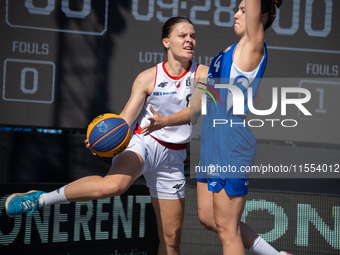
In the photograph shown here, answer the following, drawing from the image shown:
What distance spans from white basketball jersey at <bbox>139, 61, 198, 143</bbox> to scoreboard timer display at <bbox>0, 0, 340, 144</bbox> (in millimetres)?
1815

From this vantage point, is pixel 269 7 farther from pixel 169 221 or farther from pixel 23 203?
pixel 23 203

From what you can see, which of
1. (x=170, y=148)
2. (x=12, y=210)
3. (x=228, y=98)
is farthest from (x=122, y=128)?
(x=12, y=210)

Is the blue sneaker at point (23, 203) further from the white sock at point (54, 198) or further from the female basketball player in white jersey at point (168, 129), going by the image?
the female basketball player in white jersey at point (168, 129)

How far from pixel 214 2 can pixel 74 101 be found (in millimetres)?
2475

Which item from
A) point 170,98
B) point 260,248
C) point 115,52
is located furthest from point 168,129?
point 115,52

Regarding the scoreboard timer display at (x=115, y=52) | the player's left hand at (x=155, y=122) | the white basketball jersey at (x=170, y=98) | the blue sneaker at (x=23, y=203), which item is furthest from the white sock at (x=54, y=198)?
the scoreboard timer display at (x=115, y=52)

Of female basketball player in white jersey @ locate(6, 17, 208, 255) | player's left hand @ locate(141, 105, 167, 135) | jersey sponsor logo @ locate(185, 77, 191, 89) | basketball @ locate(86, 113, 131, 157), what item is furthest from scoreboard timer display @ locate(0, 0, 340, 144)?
player's left hand @ locate(141, 105, 167, 135)

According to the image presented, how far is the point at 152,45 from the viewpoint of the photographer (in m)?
4.91

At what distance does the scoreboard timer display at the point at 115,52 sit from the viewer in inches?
184

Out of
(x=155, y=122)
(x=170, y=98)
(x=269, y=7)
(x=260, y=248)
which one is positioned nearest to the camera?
(x=269, y=7)

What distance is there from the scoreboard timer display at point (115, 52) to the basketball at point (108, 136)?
213 centimetres

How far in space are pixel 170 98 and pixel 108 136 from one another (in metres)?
0.73

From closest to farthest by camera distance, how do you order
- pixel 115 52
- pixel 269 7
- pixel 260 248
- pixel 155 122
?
pixel 269 7 → pixel 155 122 → pixel 260 248 → pixel 115 52

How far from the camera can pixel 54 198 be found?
2600 mm
